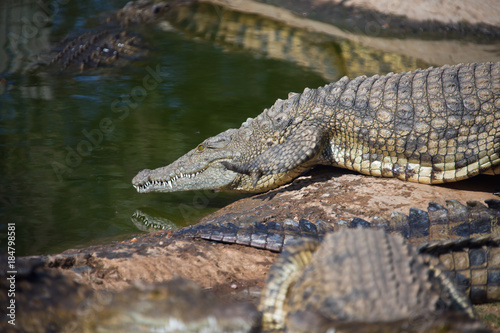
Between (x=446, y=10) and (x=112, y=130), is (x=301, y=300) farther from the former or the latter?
(x=446, y=10)

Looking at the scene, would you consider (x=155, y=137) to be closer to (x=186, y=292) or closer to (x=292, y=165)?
(x=292, y=165)

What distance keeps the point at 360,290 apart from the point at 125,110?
6461 mm

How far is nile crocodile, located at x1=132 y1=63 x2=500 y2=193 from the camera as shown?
501 cm

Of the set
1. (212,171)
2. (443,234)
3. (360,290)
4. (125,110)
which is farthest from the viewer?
(125,110)

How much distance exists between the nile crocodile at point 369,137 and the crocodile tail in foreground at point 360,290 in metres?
2.50

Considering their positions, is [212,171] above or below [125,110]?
above

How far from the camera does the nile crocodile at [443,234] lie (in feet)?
11.2

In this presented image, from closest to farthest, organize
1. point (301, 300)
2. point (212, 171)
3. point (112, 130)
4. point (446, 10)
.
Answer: point (301, 300), point (212, 171), point (112, 130), point (446, 10)

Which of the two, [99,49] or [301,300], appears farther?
[99,49]

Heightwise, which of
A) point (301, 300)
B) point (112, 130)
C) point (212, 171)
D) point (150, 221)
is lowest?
point (150, 221)

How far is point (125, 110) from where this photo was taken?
8.14 metres

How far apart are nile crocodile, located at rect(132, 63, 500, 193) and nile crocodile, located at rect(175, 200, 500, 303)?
44.9 inches

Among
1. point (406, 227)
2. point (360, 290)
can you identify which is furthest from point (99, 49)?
point (360, 290)

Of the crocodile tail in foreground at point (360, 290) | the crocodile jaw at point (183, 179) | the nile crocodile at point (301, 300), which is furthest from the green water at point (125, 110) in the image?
the crocodile tail in foreground at point (360, 290)
